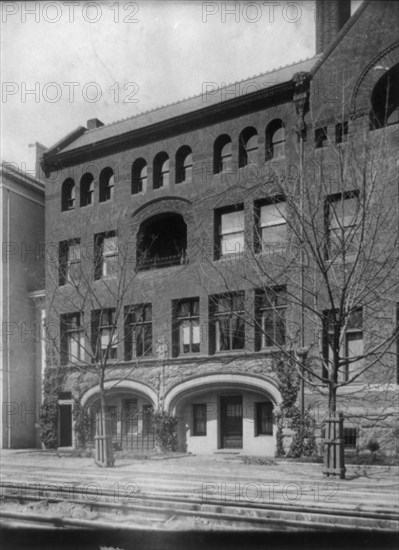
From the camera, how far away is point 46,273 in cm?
2648

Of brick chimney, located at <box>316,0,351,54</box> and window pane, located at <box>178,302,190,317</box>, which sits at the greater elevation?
brick chimney, located at <box>316,0,351,54</box>

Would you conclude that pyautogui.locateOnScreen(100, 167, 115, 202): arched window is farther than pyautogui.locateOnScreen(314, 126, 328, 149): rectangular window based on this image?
Yes

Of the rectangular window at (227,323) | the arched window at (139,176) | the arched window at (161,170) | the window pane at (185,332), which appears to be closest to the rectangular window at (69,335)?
the window pane at (185,332)

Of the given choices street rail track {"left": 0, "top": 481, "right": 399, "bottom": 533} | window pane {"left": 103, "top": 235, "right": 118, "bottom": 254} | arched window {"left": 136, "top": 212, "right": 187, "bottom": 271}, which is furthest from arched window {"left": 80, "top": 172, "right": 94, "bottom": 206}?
street rail track {"left": 0, "top": 481, "right": 399, "bottom": 533}

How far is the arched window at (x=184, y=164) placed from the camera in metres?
24.1

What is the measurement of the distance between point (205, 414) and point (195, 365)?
6.56 ft

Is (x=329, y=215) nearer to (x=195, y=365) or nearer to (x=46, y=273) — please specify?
(x=195, y=365)

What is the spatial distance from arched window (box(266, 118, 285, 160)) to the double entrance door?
9.33 m

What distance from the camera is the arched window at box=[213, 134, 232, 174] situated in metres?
23.1

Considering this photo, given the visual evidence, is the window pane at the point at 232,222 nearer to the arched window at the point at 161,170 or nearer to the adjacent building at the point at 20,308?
the arched window at the point at 161,170

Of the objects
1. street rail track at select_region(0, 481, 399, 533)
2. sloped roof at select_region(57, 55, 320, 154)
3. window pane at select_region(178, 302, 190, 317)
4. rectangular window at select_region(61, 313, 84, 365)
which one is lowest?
street rail track at select_region(0, 481, 399, 533)

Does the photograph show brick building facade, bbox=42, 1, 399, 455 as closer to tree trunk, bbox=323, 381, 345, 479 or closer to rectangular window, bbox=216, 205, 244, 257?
rectangular window, bbox=216, 205, 244, 257

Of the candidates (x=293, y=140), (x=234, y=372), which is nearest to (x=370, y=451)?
(x=234, y=372)

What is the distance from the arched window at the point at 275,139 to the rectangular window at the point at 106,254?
24.9 ft
